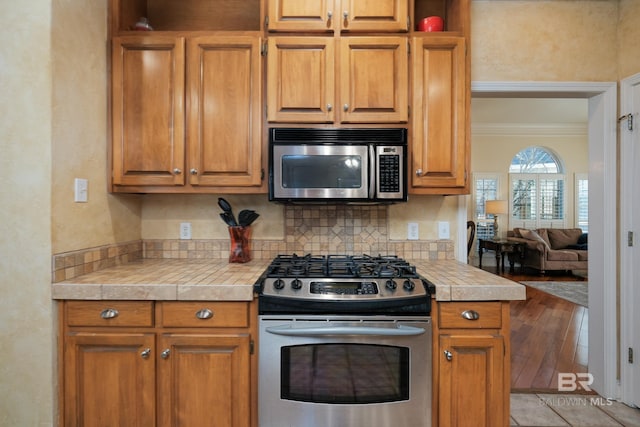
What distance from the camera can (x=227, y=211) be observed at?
202cm

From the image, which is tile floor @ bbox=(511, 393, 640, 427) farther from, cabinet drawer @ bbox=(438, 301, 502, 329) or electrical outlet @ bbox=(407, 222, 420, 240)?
electrical outlet @ bbox=(407, 222, 420, 240)

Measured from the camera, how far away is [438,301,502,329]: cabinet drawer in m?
1.47

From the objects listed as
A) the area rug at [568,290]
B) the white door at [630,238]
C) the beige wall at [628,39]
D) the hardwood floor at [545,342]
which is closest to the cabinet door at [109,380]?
the hardwood floor at [545,342]

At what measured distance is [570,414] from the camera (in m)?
2.07

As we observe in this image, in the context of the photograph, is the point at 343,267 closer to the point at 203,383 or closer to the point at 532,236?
the point at 203,383

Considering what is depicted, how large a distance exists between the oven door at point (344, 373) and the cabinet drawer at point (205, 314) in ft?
0.37

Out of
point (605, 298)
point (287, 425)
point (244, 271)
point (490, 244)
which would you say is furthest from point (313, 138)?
point (490, 244)

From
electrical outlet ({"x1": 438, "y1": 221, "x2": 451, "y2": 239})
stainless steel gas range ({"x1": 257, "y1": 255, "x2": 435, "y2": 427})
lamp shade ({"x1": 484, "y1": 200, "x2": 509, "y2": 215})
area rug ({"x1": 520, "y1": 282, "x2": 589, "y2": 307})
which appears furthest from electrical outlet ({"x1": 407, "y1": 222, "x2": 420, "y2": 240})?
lamp shade ({"x1": 484, "y1": 200, "x2": 509, "y2": 215})

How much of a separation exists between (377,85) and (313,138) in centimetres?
47

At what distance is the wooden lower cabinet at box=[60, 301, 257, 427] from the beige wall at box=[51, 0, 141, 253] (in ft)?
1.41

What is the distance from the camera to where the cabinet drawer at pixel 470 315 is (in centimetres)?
147

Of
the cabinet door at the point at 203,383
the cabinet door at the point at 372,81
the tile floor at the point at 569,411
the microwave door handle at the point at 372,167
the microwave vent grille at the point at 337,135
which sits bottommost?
the tile floor at the point at 569,411

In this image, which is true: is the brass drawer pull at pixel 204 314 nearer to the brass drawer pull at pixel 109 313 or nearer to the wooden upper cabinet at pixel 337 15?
the brass drawer pull at pixel 109 313

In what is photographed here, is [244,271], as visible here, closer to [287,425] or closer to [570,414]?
[287,425]
